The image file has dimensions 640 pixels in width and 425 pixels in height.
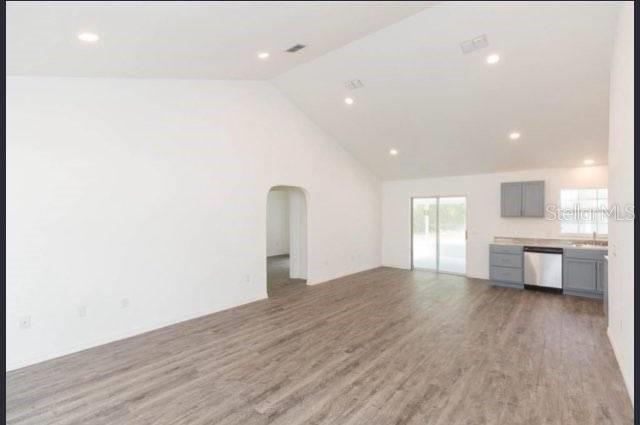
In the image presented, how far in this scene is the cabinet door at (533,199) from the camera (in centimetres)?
669

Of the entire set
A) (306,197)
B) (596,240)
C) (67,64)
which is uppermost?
(67,64)

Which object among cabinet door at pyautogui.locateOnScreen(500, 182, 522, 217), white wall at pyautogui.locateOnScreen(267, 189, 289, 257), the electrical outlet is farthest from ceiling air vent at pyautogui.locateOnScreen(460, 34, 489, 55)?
white wall at pyautogui.locateOnScreen(267, 189, 289, 257)

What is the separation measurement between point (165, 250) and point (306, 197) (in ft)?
9.92

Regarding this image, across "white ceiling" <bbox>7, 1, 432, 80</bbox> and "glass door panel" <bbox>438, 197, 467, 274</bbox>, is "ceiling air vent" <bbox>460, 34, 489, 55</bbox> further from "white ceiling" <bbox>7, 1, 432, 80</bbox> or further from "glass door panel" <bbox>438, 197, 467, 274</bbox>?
"glass door panel" <bbox>438, 197, 467, 274</bbox>

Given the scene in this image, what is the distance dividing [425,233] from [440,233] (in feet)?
1.24

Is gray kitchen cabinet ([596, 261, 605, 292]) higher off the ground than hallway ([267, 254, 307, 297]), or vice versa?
gray kitchen cabinet ([596, 261, 605, 292])

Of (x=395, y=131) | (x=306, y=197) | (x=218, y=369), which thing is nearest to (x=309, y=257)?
(x=306, y=197)

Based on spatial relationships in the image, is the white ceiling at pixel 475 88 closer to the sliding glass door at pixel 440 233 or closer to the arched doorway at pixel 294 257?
the sliding glass door at pixel 440 233

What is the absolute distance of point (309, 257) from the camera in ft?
22.5

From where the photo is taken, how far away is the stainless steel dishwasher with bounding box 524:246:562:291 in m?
6.21

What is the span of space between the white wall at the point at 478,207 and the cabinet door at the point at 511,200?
0.19 meters

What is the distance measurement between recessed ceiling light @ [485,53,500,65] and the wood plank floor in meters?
3.37

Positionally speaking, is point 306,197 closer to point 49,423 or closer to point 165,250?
point 165,250

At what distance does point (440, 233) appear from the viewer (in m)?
8.23
